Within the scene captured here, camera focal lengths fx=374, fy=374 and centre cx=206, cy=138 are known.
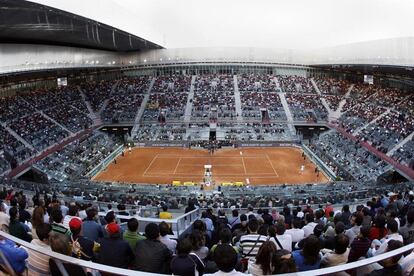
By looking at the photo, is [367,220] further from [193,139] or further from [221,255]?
[193,139]

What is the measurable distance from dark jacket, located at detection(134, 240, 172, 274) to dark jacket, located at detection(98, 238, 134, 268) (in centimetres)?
13

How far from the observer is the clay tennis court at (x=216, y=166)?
1517 inches

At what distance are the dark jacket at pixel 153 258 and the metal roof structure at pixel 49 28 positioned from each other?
87.0 feet

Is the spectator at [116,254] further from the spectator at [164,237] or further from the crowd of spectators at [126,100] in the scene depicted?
the crowd of spectators at [126,100]

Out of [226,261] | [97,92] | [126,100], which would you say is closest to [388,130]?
[126,100]

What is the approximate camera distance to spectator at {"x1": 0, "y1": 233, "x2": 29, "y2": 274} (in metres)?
4.56

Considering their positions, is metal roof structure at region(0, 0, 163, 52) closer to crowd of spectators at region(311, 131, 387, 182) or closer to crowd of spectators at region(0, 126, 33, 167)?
crowd of spectators at region(0, 126, 33, 167)

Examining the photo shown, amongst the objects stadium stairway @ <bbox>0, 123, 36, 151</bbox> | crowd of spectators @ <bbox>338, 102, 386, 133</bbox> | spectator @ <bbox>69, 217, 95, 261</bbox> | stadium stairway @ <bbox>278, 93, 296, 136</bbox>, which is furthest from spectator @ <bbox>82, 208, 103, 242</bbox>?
stadium stairway @ <bbox>278, 93, 296, 136</bbox>

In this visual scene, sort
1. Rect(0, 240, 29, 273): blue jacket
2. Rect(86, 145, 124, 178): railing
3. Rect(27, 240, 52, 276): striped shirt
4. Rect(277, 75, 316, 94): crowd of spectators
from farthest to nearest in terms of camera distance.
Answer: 1. Rect(277, 75, 316, 94): crowd of spectators
2. Rect(86, 145, 124, 178): railing
3. Rect(0, 240, 29, 273): blue jacket
4. Rect(27, 240, 52, 276): striped shirt

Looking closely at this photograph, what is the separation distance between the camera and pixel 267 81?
232 feet

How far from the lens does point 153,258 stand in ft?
17.2

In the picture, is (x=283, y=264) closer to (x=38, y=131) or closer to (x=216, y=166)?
(x=216, y=166)

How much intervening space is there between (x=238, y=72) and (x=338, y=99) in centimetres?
2095

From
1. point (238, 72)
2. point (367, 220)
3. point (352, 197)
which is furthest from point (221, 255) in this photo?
point (238, 72)
